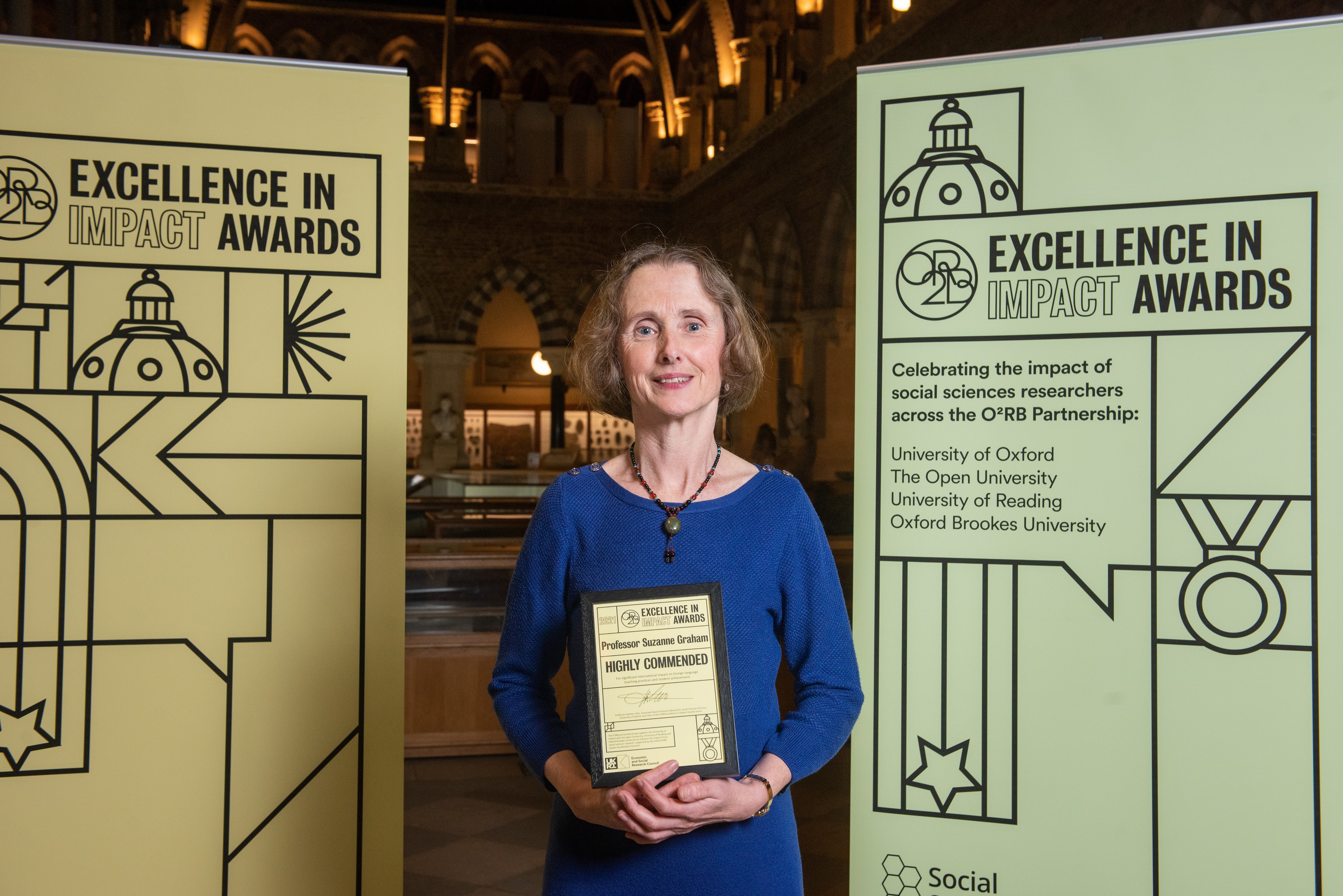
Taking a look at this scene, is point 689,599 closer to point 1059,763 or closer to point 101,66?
point 1059,763

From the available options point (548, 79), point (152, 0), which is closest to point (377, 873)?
point (152, 0)

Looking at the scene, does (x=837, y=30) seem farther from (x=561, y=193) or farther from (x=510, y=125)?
(x=510, y=125)

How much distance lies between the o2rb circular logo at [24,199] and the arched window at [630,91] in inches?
654

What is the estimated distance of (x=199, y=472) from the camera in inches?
88.5

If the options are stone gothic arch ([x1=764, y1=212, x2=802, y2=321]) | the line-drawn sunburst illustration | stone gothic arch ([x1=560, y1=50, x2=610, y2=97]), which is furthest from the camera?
stone gothic arch ([x1=560, y1=50, x2=610, y2=97])

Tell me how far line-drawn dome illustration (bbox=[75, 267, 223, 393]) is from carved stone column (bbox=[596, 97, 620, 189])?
1598 cm

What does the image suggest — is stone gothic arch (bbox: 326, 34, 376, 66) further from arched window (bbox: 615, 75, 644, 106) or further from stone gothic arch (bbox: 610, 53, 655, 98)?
arched window (bbox: 615, 75, 644, 106)

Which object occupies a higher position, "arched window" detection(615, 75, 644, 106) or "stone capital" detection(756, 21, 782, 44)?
"arched window" detection(615, 75, 644, 106)

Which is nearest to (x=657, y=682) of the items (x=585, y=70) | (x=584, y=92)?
(x=585, y=70)

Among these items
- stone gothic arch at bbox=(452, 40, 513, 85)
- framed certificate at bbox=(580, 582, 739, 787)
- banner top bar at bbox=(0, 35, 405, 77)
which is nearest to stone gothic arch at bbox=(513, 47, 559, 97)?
stone gothic arch at bbox=(452, 40, 513, 85)

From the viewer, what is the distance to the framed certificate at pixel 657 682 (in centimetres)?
138

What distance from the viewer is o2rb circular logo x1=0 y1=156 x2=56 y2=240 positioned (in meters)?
2.17

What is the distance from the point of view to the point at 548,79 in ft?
57.8
